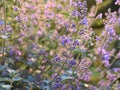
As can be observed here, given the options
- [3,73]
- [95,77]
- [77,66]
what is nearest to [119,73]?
[77,66]

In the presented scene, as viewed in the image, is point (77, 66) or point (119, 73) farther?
point (119, 73)

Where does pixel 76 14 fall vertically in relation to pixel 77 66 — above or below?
above

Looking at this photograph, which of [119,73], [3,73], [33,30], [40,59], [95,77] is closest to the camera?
[3,73]

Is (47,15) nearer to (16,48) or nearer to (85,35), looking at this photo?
(16,48)

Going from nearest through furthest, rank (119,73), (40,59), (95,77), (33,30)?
(119,73) < (40,59) < (33,30) < (95,77)

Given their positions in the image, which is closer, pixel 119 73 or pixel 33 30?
pixel 119 73

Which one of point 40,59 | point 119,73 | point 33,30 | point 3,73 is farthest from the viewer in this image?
point 33,30

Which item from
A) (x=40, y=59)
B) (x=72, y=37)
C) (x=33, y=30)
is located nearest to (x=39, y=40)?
(x=33, y=30)

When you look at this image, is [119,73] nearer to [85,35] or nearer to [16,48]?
[85,35]

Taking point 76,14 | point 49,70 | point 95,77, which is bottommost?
point 95,77
